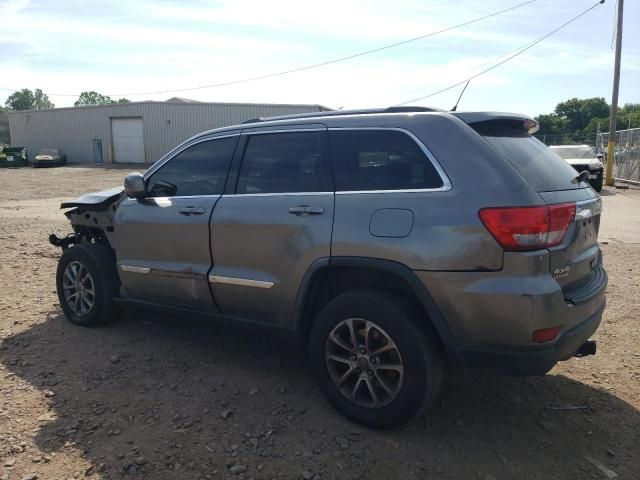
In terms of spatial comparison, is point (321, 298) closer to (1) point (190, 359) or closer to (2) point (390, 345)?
(2) point (390, 345)

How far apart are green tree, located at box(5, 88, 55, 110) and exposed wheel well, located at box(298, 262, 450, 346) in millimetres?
145277

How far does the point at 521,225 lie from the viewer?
8.96 ft

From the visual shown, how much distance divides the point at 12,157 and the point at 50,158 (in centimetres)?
344

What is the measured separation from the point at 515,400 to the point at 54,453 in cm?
291

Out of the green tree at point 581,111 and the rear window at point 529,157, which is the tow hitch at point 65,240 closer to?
the rear window at point 529,157

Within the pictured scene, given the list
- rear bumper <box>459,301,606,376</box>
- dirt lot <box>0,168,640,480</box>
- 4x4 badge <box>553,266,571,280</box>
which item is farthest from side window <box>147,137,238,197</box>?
4x4 badge <box>553,266,571,280</box>

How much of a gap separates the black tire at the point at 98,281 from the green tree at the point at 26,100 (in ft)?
469

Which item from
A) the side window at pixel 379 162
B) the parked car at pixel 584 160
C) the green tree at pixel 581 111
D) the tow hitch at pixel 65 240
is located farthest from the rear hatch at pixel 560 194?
the green tree at pixel 581 111

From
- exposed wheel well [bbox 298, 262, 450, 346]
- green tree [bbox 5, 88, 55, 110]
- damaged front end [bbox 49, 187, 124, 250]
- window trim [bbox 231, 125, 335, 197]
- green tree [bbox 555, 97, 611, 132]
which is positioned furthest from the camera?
green tree [bbox 5, 88, 55, 110]

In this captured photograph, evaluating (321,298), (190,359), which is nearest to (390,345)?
(321,298)

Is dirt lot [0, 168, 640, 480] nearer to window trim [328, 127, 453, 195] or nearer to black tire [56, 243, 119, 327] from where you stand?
black tire [56, 243, 119, 327]

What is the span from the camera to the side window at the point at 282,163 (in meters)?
3.55

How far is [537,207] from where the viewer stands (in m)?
2.76

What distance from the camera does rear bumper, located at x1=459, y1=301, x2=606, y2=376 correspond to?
2795 mm
